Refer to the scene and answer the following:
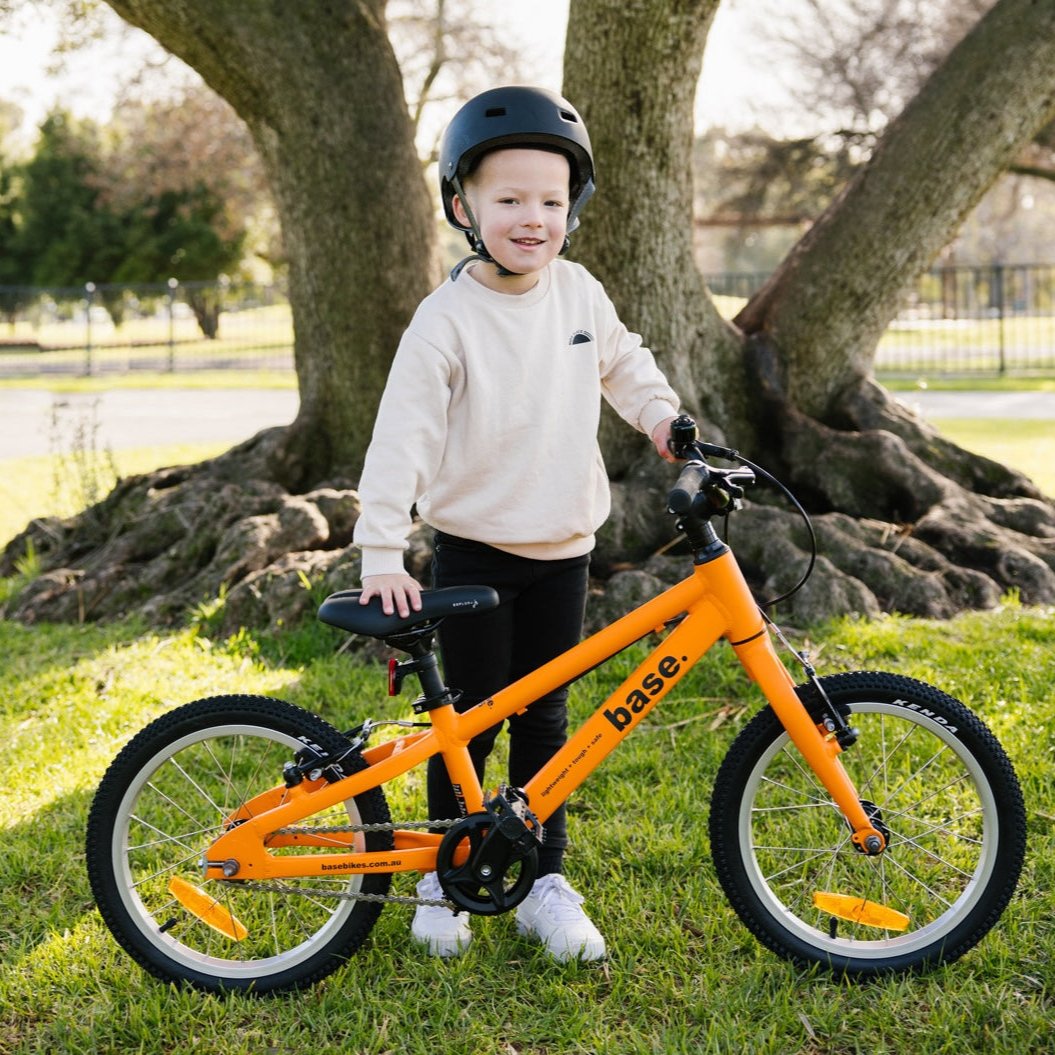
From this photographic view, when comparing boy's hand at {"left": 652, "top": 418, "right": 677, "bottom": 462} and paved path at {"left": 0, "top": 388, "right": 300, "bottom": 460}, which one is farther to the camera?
paved path at {"left": 0, "top": 388, "right": 300, "bottom": 460}

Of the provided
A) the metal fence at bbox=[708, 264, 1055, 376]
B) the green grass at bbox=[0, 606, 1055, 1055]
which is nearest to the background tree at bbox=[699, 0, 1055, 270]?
the metal fence at bbox=[708, 264, 1055, 376]

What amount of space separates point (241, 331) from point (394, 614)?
92.0ft

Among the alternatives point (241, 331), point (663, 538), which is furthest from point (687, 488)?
point (241, 331)

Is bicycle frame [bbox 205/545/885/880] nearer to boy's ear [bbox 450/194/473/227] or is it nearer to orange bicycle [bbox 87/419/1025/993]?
orange bicycle [bbox 87/419/1025/993]

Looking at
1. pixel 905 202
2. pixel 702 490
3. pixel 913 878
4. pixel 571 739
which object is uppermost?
pixel 905 202

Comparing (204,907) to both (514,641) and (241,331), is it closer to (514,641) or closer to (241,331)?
(514,641)

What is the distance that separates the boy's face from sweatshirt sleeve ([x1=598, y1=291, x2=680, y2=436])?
1.04 feet

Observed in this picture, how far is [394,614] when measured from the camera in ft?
8.33

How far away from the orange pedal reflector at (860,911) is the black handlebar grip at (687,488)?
0.97 metres

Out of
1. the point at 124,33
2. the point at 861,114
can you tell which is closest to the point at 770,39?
the point at 861,114

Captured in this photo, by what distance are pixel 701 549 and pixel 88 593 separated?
13.6ft

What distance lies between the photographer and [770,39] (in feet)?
76.3

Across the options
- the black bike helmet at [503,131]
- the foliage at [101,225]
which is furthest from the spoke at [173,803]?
the foliage at [101,225]

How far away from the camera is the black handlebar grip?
2.53m
